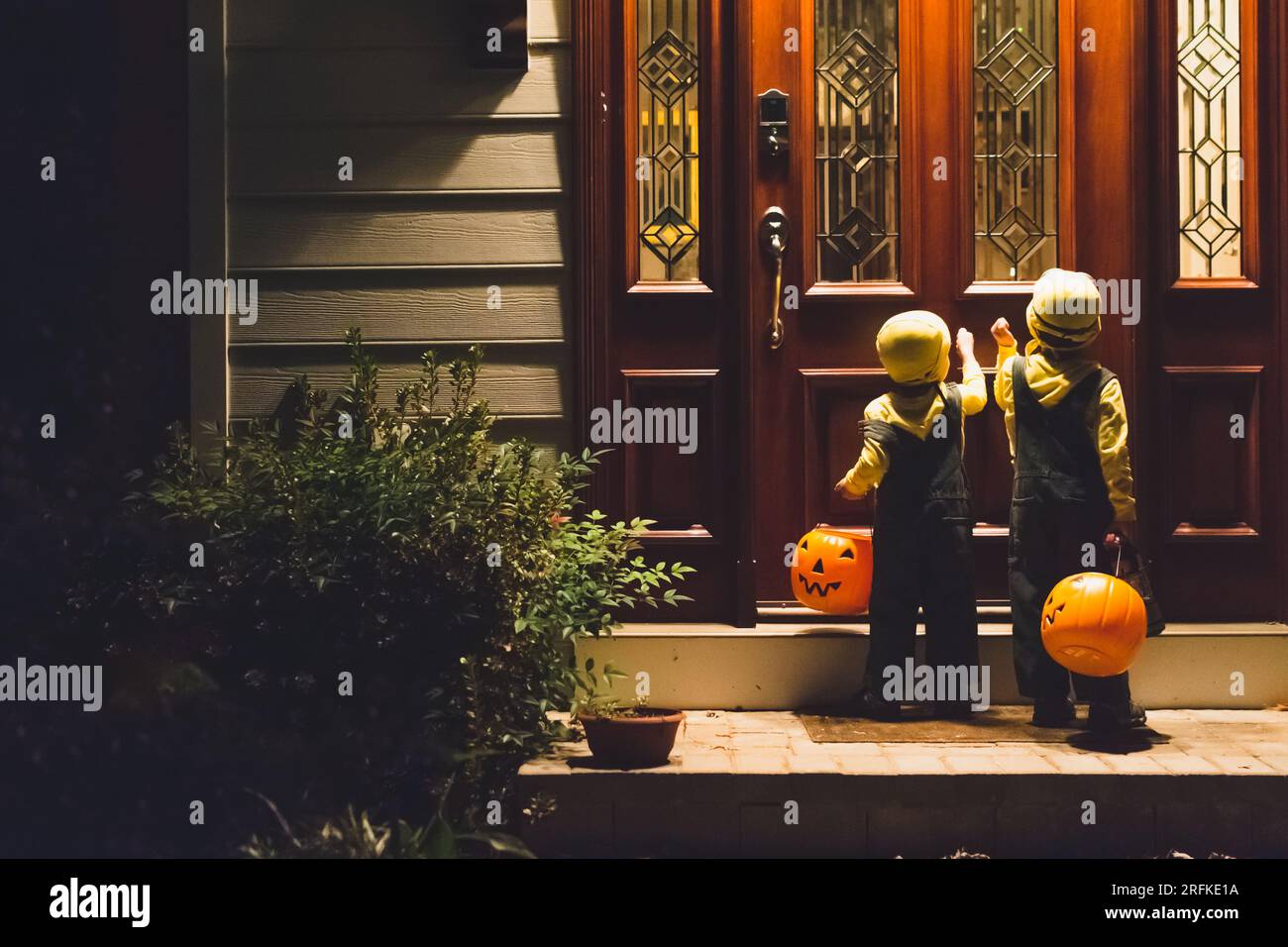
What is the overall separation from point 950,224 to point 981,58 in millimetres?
629

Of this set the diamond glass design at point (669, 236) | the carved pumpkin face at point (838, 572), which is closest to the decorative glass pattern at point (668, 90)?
the diamond glass design at point (669, 236)

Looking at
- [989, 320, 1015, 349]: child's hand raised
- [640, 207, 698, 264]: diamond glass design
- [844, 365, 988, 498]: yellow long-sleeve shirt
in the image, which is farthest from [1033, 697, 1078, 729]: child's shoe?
[640, 207, 698, 264]: diamond glass design

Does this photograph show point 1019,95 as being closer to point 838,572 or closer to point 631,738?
point 838,572

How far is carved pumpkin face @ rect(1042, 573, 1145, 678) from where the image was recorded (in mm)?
4566

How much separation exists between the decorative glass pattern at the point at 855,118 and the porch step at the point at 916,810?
208 cm

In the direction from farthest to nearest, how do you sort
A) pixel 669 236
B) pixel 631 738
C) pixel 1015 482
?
pixel 669 236
pixel 1015 482
pixel 631 738

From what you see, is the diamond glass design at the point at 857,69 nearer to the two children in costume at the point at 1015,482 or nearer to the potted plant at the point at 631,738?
the two children in costume at the point at 1015,482

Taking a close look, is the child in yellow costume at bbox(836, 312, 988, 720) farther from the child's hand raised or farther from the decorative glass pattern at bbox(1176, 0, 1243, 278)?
the decorative glass pattern at bbox(1176, 0, 1243, 278)

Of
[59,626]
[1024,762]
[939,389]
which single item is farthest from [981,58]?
[59,626]

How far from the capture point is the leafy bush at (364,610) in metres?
4.38

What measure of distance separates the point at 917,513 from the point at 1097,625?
0.74 m

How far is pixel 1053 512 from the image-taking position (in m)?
4.93

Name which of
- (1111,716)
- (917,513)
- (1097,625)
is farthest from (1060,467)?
(1111,716)
